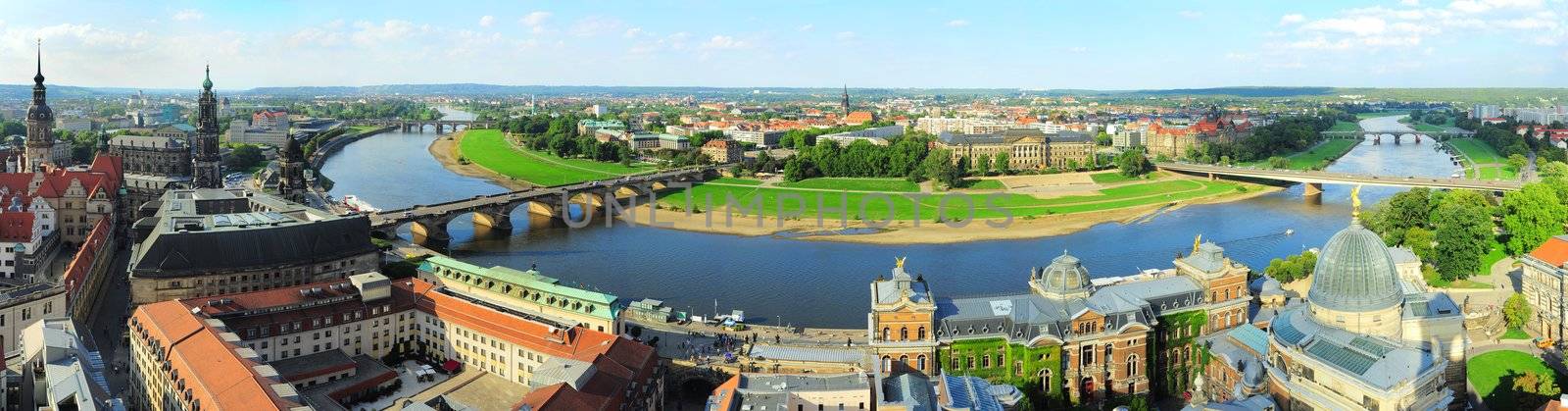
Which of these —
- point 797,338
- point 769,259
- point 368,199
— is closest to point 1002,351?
point 797,338

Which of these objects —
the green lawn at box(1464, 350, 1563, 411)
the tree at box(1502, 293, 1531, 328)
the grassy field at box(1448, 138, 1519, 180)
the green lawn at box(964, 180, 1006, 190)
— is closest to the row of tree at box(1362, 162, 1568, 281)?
the tree at box(1502, 293, 1531, 328)

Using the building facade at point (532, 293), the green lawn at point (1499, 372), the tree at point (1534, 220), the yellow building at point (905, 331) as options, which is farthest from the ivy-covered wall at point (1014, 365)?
the tree at point (1534, 220)

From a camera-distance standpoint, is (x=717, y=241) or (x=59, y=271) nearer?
(x=59, y=271)

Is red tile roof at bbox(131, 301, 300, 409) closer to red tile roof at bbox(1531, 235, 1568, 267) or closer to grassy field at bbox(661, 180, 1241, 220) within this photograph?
red tile roof at bbox(1531, 235, 1568, 267)

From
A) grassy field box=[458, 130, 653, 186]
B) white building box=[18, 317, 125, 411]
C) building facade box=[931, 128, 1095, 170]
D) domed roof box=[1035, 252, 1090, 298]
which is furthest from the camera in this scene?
building facade box=[931, 128, 1095, 170]

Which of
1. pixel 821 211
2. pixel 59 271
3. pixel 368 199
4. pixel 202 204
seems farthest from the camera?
pixel 368 199

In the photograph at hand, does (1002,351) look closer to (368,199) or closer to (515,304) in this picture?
(515,304)

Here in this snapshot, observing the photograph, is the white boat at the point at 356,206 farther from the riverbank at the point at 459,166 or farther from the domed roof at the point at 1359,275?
the domed roof at the point at 1359,275
